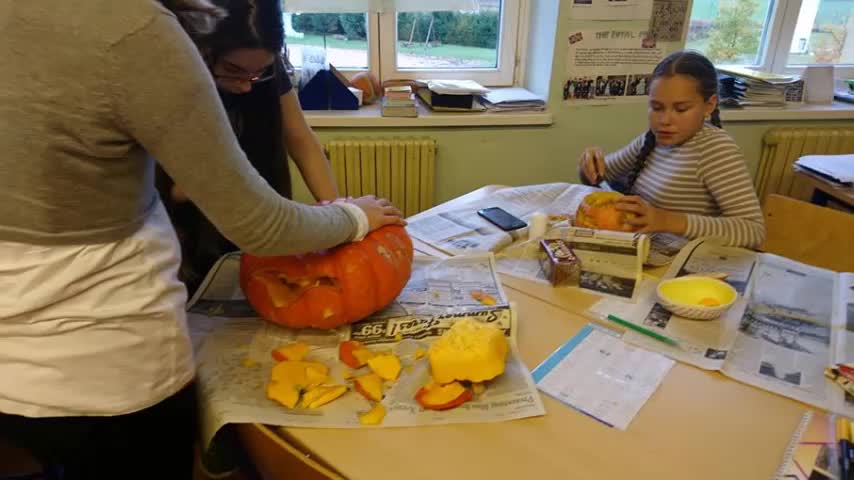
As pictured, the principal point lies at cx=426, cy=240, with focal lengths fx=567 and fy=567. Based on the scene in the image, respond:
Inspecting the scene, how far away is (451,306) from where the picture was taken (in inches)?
41.7

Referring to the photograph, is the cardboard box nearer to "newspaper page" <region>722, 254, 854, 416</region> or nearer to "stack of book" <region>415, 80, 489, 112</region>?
"newspaper page" <region>722, 254, 854, 416</region>

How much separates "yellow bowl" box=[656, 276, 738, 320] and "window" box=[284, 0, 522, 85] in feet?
5.13

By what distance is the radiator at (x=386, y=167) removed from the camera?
2.26 meters

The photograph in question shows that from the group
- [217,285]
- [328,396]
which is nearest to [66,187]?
[328,396]

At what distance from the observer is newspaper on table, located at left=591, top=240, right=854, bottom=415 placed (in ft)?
2.92

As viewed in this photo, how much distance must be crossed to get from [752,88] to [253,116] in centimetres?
223

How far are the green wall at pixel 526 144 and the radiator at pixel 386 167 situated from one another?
0.22ft

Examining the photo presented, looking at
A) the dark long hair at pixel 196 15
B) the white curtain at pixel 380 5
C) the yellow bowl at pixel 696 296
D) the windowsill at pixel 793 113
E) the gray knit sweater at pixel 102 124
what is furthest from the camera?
the windowsill at pixel 793 113

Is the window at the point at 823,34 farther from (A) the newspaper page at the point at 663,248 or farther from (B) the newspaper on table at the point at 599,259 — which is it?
(B) the newspaper on table at the point at 599,259

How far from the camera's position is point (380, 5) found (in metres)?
2.21

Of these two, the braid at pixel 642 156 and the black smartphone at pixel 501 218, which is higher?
the braid at pixel 642 156

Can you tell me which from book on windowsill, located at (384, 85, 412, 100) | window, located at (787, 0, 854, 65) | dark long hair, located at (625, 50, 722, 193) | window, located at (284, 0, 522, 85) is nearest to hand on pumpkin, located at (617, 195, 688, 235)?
dark long hair, located at (625, 50, 722, 193)

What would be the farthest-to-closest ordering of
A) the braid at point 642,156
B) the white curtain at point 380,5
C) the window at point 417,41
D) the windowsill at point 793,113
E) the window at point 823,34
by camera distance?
the window at point 823,34, the windowsill at point 793,113, the window at point 417,41, the white curtain at point 380,5, the braid at point 642,156

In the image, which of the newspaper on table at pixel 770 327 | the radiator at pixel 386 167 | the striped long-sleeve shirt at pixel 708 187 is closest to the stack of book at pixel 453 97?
the radiator at pixel 386 167
